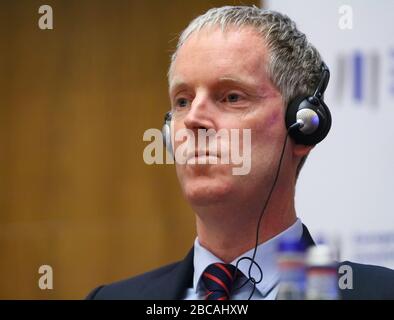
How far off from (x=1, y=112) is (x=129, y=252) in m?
0.46

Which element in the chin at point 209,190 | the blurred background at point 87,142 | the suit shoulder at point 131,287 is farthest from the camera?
the blurred background at point 87,142

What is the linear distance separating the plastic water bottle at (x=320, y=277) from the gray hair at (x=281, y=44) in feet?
0.90

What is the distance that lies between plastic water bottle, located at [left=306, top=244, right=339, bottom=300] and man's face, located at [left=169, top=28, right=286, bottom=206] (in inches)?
5.6

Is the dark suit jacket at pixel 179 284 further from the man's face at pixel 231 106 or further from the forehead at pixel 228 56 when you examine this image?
the forehead at pixel 228 56

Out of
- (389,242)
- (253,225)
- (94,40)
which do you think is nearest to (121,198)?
(94,40)

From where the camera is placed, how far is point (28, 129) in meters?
1.61

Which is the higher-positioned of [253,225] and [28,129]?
[28,129]

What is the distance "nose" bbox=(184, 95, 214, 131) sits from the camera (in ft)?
3.62

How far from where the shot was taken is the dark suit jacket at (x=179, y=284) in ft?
3.66

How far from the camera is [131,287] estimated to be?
125 cm

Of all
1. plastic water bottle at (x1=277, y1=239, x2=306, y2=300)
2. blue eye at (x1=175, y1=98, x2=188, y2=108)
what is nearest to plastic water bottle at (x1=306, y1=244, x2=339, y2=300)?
plastic water bottle at (x1=277, y1=239, x2=306, y2=300)

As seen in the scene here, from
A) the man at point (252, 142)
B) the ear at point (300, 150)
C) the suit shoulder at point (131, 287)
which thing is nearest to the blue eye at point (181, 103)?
the man at point (252, 142)

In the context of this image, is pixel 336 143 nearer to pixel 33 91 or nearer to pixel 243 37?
pixel 243 37

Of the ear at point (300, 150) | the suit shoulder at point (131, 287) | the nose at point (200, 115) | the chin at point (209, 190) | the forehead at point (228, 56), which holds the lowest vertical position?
the suit shoulder at point (131, 287)
